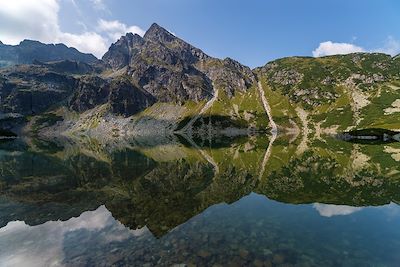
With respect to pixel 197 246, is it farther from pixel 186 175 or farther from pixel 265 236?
pixel 186 175

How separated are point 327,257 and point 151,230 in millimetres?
15152

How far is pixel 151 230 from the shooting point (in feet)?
95.5

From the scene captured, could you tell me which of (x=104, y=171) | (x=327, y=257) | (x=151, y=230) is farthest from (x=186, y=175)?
(x=327, y=257)

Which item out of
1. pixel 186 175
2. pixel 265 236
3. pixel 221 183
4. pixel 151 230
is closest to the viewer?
pixel 265 236

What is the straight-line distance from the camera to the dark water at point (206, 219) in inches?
922

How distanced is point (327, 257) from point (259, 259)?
503 centimetres

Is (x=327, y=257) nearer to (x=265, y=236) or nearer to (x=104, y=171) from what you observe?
(x=265, y=236)

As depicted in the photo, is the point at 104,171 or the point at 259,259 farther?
the point at 104,171

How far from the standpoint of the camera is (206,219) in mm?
32250

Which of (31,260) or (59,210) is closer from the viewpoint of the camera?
(31,260)

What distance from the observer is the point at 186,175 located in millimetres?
60500

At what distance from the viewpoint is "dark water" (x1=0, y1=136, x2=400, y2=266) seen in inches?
922

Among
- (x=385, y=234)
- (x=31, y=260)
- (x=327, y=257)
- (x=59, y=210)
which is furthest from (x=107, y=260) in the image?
(x=385, y=234)

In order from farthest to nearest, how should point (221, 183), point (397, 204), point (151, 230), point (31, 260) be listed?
point (221, 183) → point (397, 204) → point (151, 230) → point (31, 260)
